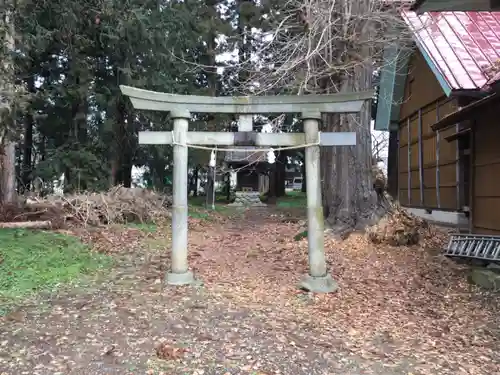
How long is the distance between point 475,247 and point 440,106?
6212 millimetres

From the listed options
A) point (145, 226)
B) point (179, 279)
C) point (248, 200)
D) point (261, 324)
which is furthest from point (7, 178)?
point (248, 200)

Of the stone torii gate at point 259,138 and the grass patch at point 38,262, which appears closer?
the grass patch at point 38,262

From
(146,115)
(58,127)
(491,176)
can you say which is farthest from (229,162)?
(491,176)

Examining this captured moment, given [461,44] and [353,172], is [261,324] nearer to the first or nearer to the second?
[353,172]

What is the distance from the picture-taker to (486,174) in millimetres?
9188

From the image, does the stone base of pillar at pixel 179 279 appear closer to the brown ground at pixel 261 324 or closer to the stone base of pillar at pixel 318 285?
the brown ground at pixel 261 324

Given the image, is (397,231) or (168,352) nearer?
(168,352)

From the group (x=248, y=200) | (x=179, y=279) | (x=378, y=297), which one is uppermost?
(x=248, y=200)

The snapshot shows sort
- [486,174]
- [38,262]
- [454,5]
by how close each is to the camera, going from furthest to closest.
A: 1. [486,174]
2. [38,262]
3. [454,5]

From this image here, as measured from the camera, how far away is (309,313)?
5613 millimetres

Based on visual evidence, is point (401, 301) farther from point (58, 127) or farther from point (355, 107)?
point (58, 127)

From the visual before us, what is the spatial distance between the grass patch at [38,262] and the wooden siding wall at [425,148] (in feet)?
30.9

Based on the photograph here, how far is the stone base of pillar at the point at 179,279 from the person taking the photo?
6328mm

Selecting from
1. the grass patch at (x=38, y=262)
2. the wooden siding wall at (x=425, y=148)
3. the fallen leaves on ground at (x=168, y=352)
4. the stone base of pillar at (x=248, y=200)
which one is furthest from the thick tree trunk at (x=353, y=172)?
the stone base of pillar at (x=248, y=200)
